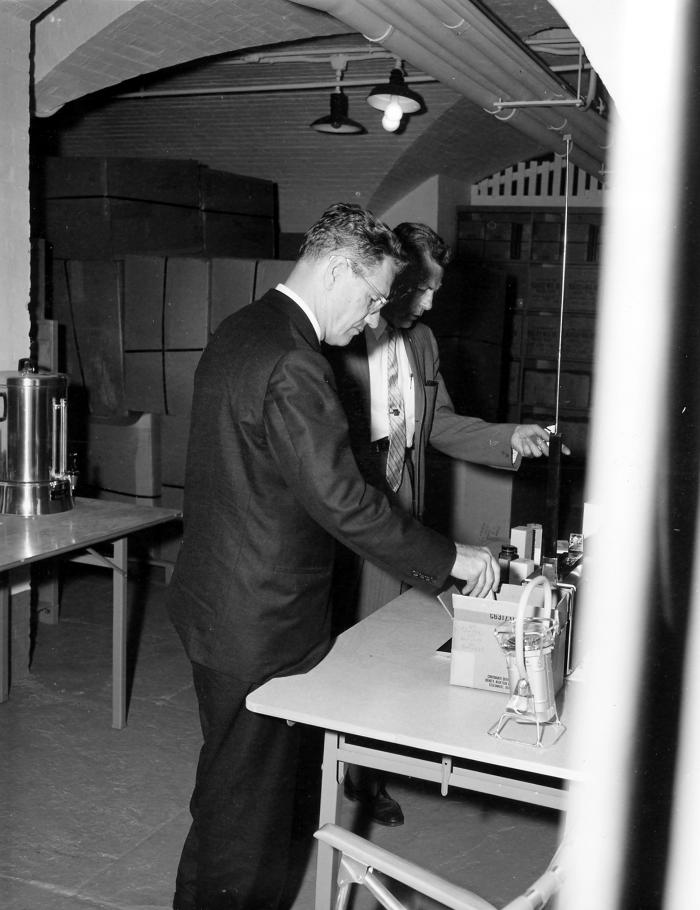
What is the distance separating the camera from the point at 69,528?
3.12m

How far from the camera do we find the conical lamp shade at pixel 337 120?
5918 mm

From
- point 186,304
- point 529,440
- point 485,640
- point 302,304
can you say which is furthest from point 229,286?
point 485,640

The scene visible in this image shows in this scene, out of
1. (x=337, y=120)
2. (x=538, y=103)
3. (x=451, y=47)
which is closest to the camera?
(x=451, y=47)

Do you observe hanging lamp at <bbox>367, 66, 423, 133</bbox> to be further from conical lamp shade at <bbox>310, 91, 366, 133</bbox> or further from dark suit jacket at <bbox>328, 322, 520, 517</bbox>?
dark suit jacket at <bbox>328, 322, 520, 517</bbox>

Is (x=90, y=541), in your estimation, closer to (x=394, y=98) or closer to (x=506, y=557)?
(x=506, y=557)

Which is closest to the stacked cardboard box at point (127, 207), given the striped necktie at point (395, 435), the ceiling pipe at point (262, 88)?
the ceiling pipe at point (262, 88)

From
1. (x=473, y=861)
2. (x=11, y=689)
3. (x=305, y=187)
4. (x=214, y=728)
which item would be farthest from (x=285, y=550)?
(x=305, y=187)

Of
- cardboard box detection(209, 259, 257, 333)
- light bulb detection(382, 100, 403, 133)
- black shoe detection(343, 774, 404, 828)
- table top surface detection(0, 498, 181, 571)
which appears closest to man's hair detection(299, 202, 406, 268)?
table top surface detection(0, 498, 181, 571)

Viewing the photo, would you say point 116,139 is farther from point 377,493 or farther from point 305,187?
point 377,493

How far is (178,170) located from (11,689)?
11.6ft

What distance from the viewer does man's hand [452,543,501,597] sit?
6.00 ft

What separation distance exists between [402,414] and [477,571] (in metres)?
0.98

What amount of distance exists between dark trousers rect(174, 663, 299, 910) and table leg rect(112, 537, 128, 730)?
1.38m

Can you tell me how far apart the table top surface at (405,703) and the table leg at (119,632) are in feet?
4.32
